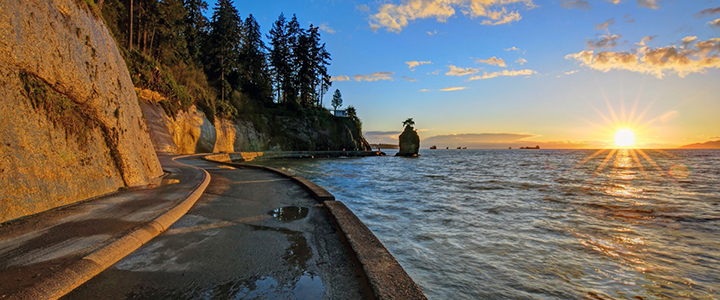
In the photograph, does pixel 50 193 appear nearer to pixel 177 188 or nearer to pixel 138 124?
Result: pixel 177 188

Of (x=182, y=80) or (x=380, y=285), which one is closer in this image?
(x=380, y=285)

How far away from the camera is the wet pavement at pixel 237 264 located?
278cm

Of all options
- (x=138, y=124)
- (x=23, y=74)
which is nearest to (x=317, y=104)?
(x=138, y=124)

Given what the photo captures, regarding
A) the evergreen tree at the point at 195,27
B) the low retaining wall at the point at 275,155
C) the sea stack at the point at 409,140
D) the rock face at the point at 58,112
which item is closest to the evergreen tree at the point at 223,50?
the evergreen tree at the point at 195,27

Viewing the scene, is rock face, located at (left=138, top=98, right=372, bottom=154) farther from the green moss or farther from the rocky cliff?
the green moss

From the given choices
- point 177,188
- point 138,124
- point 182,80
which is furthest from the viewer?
point 182,80

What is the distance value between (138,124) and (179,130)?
20.9 metres

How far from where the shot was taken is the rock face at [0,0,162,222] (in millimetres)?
4602

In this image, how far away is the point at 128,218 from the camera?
4828 mm

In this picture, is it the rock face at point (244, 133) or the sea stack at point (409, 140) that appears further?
the sea stack at point (409, 140)

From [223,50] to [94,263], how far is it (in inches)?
1921

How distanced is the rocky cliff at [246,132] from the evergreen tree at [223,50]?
6118 mm

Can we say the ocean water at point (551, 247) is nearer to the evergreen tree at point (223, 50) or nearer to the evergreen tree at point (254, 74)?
the evergreen tree at point (223, 50)

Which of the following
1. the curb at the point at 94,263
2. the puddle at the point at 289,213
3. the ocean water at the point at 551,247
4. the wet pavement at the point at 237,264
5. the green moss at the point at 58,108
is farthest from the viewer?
the puddle at the point at 289,213
